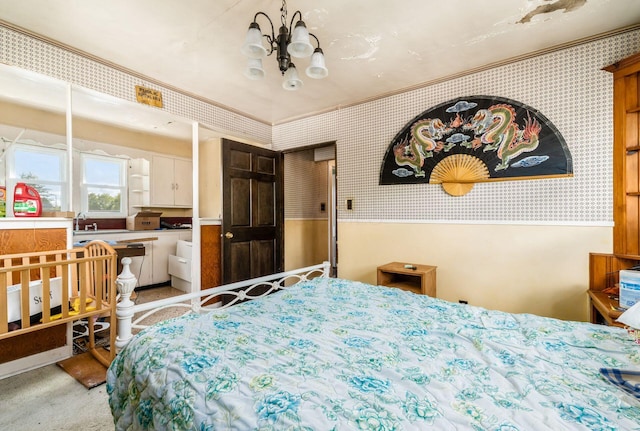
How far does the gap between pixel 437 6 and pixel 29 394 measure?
3585 mm

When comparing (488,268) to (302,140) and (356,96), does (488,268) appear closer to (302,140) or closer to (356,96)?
(356,96)

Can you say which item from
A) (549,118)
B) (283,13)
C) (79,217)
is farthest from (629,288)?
(79,217)

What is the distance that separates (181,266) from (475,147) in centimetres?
395

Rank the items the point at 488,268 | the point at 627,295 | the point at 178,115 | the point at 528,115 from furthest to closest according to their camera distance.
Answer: the point at 178,115 < the point at 488,268 < the point at 528,115 < the point at 627,295

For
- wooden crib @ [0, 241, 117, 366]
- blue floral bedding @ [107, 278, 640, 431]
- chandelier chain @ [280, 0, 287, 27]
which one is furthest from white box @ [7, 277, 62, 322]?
chandelier chain @ [280, 0, 287, 27]

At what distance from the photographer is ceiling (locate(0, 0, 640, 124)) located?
1.85m

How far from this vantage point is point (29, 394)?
5.97 feet

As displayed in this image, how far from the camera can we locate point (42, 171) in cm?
367

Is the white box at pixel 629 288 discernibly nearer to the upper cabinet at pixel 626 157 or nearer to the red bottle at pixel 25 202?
the upper cabinet at pixel 626 157

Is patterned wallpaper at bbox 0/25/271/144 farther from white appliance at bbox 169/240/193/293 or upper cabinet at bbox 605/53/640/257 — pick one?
upper cabinet at bbox 605/53/640/257

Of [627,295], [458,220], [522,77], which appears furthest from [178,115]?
[627,295]

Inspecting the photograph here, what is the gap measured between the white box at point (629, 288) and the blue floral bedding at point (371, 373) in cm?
77

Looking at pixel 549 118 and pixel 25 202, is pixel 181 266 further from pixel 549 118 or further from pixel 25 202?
pixel 549 118

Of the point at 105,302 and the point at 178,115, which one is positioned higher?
the point at 178,115
